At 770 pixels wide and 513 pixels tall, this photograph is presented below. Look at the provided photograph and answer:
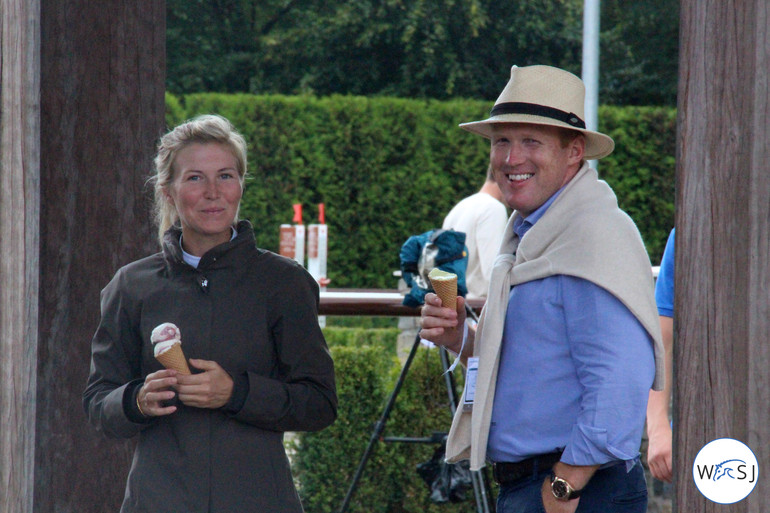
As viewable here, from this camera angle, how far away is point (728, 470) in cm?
180

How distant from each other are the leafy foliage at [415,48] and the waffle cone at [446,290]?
16579 mm

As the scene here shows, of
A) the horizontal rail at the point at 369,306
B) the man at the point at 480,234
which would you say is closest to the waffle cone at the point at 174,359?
the horizontal rail at the point at 369,306

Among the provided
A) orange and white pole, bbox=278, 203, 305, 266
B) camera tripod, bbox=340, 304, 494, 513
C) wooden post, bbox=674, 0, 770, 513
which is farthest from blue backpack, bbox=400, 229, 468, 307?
orange and white pole, bbox=278, 203, 305, 266

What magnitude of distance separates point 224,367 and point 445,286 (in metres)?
0.60

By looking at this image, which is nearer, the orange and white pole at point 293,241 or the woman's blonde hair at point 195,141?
the woman's blonde hair at point 195,141

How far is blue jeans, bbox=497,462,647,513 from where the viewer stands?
2.27m

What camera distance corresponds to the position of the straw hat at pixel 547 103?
240cm

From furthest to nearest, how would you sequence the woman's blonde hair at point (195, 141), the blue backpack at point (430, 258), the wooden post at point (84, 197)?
the blue backpack at point (430, 258) < the wooden post at point (84, 197) < the woman's blonde hair at point (195, 141)

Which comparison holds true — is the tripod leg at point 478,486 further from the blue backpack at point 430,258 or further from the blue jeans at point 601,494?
the blue jeans at point 601,494

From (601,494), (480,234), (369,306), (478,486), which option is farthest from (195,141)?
(480,234)

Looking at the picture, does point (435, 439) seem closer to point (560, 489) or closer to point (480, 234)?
point (480, 234)

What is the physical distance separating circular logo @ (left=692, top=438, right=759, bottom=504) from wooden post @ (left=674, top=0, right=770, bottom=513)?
0.01 m

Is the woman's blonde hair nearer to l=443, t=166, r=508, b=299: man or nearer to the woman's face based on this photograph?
the woman's face

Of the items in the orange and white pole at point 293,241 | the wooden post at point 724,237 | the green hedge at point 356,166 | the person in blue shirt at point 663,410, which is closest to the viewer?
the wooden post at point 724,237
